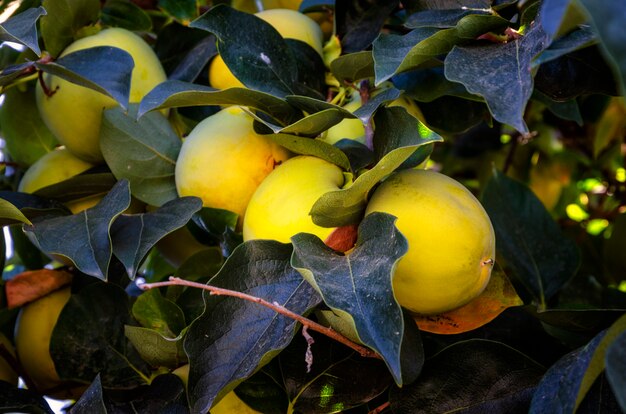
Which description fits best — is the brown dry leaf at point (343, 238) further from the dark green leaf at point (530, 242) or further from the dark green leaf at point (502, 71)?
the dark green leaf at point (530, 242)

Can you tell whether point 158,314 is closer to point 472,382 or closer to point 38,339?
point 38,339

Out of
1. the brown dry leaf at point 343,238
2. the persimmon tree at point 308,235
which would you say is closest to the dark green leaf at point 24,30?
the persimmon tree at point 308,235

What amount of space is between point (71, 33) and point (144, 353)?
398mm

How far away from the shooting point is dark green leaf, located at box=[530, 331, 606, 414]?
1.83 ft

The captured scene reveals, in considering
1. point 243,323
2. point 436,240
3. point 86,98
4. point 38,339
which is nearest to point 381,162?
point 436,240

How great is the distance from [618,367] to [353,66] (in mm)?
437

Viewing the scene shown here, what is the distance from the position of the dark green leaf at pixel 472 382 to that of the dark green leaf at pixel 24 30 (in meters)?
0.46

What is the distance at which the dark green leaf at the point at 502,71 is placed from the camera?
0.57 metres

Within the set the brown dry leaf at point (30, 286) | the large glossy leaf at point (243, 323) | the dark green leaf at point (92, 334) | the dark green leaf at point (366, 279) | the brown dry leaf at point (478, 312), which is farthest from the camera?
the brown dry leaf at point (30, 286)

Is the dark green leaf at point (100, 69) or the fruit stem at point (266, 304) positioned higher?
the dark green leaf at point (100, 69)

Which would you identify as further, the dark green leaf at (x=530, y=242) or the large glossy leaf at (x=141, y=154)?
the dark green leaf at (x=530, y=242)

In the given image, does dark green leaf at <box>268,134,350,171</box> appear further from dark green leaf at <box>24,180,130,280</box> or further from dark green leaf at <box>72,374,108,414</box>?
dark green leaf at <box>72,374,108,414</box>

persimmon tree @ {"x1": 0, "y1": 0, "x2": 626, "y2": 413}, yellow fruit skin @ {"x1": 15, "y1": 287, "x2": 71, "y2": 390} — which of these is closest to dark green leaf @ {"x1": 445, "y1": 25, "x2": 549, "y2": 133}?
persimmon tree @ {"x1": 0, "y1": 0, "x2": 626, "y2": 413}

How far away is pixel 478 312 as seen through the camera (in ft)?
2.43
